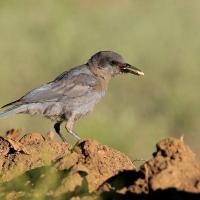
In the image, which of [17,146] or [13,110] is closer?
[17,146]

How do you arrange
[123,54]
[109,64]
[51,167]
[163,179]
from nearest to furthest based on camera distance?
[163,179] → [51,167] → [109,64] → [123,54]

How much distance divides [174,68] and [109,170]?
10772mm

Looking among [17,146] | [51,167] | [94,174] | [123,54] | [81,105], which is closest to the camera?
[51,167]

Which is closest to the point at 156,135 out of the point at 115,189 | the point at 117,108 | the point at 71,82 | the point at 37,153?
the point at 117,108

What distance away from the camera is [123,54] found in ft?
58.5

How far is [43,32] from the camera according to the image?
1953cm

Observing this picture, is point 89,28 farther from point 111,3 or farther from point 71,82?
point 71,82

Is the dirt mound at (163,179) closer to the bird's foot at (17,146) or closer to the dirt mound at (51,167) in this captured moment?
the dirt mound at (51,167)

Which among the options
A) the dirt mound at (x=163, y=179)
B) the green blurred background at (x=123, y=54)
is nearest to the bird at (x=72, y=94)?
the green blurred background at (x=123, y=54)

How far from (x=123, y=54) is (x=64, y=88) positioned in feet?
23.5

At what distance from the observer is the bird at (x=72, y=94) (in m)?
10.5

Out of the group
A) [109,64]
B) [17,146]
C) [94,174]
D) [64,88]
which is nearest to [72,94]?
[64,88]

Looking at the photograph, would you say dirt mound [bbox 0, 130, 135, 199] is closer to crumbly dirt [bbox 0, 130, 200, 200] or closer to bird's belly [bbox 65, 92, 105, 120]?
crumbly dirt [bbox 0, 130, 200, 200]

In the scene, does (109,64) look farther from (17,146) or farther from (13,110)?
(17,146)
